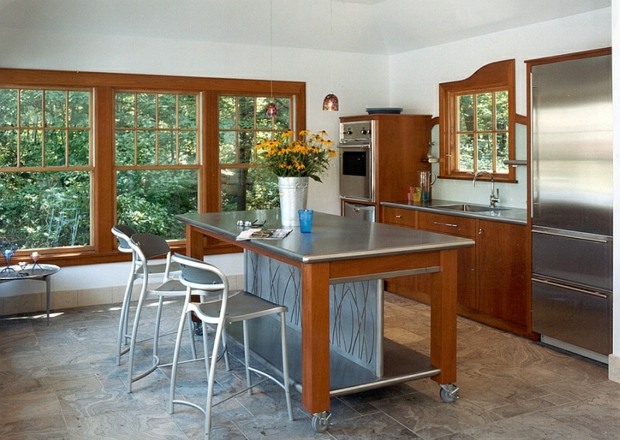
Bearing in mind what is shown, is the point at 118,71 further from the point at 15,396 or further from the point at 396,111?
the point at 15,396

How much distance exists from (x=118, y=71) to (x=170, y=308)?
225 centimetres

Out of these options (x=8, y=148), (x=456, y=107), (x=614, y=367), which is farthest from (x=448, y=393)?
(x=8, y=148)

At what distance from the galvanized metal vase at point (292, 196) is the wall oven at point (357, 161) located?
2325 mm

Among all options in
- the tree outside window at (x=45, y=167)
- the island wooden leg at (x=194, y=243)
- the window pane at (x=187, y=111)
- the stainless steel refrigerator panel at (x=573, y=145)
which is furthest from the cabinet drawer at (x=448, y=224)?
the tree outside window at (x=45, y=167)

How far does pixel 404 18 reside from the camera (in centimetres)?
688

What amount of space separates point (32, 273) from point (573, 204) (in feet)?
14.0

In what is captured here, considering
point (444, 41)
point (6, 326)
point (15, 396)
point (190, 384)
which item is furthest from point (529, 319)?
point (6, 326)

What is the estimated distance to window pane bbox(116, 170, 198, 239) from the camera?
22.1 feet

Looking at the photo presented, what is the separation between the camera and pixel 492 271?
18.2ft

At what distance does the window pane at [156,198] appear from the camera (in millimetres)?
6738

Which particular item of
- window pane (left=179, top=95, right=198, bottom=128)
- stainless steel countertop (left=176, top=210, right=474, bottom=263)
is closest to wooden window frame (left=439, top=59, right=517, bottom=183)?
stainless steel countertop (left=176, top=210, right=474, bottom=263)

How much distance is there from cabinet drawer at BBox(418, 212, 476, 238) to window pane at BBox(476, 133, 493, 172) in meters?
0.76

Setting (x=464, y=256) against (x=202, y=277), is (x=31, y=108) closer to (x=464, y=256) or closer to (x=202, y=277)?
(x=202, y=277)

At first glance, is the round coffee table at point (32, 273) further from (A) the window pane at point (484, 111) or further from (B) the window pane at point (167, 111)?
(A) the window pane at point (484, 111)
